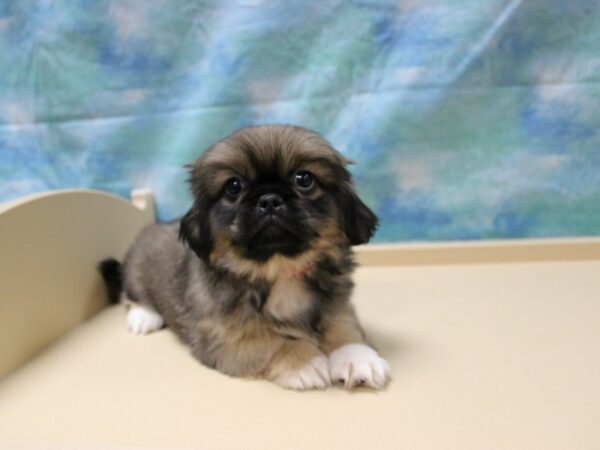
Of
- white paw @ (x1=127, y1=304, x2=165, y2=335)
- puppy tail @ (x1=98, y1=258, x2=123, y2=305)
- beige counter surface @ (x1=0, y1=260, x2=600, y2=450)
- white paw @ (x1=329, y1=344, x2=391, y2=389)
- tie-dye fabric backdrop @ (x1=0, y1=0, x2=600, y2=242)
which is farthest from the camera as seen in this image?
tie-dye fabric backdrop @ (x1=0, y1=0, x2=600, y2=242)

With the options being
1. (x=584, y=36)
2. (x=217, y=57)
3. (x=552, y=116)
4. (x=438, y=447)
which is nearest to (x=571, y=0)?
(x=584, y=36)

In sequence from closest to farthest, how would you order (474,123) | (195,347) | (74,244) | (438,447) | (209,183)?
(438,447) < (209,183) < (195,347) < (74,244) < (474,123)

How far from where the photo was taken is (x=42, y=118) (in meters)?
2.56

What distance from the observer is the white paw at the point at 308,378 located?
4.34ft

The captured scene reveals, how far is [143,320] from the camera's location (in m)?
1.90

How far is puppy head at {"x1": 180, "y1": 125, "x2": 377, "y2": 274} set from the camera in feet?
4.51

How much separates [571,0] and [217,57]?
1534 millimetres

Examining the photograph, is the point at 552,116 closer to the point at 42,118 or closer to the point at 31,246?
the point at 31,246

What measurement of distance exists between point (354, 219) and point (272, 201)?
0.27 metres

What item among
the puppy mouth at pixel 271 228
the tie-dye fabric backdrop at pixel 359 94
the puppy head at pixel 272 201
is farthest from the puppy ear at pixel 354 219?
the tie-dye fabric backdrop at pixel 359 94

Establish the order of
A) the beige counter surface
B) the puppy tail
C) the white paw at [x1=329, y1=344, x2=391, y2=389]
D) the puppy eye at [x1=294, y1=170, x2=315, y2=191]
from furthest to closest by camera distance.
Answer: the puppy tail
the puppy eye at [x1=294, y1=170, x2=315, y2=191]
the white paw at [x1=329, y1=344, x2=391, y2=389]
the beige counter surface

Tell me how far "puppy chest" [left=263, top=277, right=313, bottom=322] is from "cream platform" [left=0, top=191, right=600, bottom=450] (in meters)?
0.21

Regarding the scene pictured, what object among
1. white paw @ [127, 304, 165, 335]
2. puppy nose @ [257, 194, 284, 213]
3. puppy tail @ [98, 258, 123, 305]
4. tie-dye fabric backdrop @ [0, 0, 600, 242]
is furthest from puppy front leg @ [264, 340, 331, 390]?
tie-dye fabric backdrop @ [0, 0, 600, 242]

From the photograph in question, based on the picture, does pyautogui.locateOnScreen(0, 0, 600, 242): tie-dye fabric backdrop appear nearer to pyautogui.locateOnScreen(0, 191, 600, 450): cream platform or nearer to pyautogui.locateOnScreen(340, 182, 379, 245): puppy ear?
pyautogui.locateOnScreen(0, 191, 600, 450): cream platform
